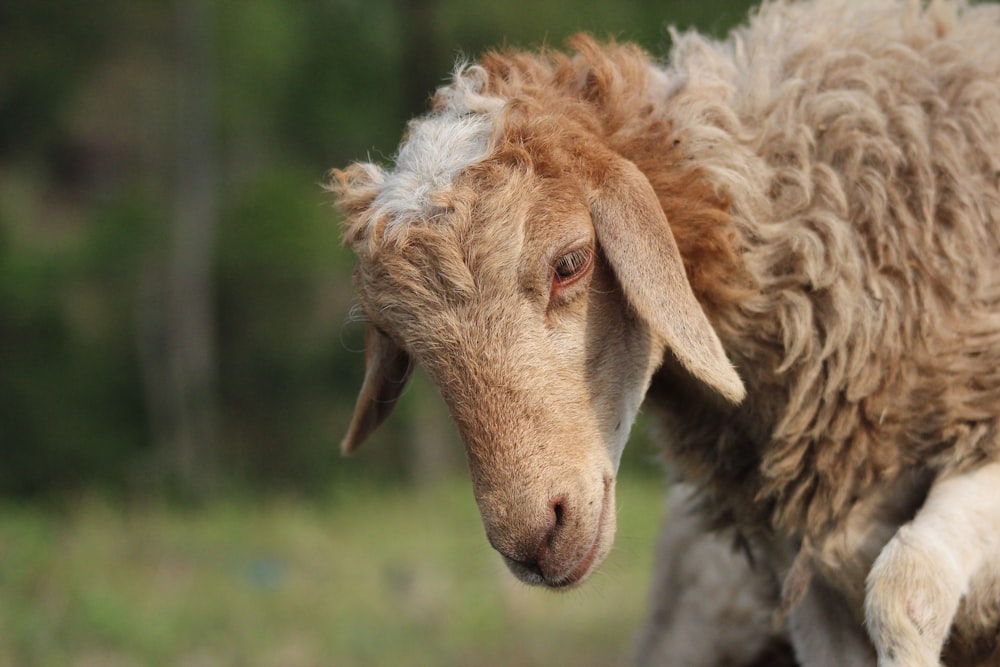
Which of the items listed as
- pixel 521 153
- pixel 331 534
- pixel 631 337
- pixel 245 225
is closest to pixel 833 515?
pixel 631 337

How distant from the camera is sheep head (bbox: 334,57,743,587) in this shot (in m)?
3.18

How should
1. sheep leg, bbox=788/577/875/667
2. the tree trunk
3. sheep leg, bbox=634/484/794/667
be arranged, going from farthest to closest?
the tree trunk, sheep leg, bbox=634/484/794/667, sheep leg, bbox=788/577/875/667

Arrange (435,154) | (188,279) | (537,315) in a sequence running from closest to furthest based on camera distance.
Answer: (537,315)
(435,154)
(188,279)

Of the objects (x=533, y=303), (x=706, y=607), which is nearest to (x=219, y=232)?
(x=706, y=607)

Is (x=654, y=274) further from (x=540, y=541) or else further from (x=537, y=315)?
(x=540, y=541)

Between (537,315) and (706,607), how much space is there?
2.04m

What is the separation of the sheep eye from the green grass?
0.99m

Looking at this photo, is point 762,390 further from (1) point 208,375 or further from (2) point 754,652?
(1) point 208,375

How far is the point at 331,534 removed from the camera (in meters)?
9.04

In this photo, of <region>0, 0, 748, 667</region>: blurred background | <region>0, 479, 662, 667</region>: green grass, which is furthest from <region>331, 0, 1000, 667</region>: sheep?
<region>0, 0, 748, 667</region>: blurred background

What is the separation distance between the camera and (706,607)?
4.82 metres

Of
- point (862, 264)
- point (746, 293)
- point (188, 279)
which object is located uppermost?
point (862, 264)

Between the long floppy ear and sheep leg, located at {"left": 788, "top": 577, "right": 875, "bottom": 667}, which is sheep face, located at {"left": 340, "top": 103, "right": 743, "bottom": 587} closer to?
the long floppy ear

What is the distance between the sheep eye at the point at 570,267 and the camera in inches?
129
